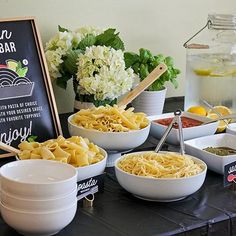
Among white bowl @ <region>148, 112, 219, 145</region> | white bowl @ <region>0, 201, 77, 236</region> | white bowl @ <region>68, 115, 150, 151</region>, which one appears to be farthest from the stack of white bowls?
white bowl @ <region>148, 112, 219, 145</region>

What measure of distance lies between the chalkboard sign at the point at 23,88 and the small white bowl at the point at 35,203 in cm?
35

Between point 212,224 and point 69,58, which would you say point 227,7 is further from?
point 212,224

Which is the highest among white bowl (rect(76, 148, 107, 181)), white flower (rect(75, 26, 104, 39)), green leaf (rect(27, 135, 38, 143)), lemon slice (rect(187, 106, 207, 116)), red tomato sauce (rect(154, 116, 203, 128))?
white flower (rect(75, 26, 104, 39))

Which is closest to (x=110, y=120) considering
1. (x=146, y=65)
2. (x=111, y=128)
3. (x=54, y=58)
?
(x=111, y=128)

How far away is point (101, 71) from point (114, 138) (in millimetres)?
239

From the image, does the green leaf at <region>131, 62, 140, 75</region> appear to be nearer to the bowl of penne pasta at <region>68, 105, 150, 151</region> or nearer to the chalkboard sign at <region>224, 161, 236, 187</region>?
the bowl of penne pasta at <region>68, 105, 150, 151</region>

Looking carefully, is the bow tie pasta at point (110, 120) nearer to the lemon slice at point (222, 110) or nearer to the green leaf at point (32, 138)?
the green leaf at point (32, 138)

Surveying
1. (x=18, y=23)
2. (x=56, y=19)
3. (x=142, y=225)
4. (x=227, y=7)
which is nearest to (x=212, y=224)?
(x=142, y=225)

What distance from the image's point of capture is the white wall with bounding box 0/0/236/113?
1.48 meters

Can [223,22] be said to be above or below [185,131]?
above

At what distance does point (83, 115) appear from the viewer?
3.96ft

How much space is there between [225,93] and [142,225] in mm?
739

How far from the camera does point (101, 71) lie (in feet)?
4.31

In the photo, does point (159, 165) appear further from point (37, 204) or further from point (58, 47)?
point (58, 47)
